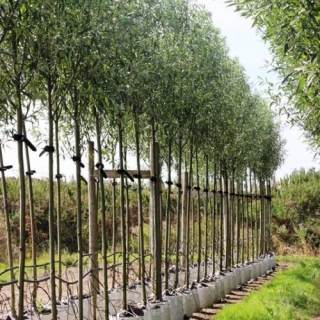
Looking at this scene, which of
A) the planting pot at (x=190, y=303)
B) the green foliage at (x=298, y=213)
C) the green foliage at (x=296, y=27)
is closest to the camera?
the green foliage at (x=296, y=27)

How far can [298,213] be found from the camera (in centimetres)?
2470

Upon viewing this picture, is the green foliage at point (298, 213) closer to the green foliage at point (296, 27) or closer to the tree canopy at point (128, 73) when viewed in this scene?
the tree canopy at point (128, 73)

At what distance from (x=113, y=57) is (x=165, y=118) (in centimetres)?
287

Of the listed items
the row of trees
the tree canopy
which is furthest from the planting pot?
the tree canopy

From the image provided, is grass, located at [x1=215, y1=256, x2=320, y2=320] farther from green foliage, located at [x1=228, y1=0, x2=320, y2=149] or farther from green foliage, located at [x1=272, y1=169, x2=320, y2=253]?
green foliage, located at [x1=272, y1=169, x2=320, y2=253]

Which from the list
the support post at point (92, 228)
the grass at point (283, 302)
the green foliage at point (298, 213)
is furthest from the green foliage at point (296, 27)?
the green foliage at point (298, 213)

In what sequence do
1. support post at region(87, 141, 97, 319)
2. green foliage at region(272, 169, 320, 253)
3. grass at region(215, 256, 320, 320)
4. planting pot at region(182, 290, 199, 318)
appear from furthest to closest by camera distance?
green foliage at region(272, 169, 320, 253)
planting pot at region(182, 290, 199, 318)
grass at region(215, 256, 320, 320)
support post at region(87, 141, 97, 319)

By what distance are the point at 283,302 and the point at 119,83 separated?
4964mm

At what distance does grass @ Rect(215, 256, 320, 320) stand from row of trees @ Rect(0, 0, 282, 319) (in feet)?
7.28

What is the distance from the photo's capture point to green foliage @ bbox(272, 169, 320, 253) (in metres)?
23.3

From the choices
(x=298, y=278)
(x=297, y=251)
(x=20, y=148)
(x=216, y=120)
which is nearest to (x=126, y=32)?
(x=20, y=148)

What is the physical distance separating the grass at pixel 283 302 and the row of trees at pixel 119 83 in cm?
222

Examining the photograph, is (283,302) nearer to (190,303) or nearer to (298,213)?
(190,303)

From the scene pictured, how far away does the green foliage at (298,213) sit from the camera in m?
23.3
